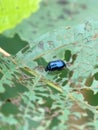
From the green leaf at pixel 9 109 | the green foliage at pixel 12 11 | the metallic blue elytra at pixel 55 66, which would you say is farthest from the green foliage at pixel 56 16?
the green leaf at pixel 9 109

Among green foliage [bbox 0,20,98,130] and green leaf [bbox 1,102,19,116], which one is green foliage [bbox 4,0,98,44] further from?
green leaf [bbox 1,102,19,116]

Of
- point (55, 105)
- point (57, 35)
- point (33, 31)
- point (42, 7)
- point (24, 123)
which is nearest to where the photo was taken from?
point (24, 123)

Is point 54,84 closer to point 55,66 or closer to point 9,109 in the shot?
point 55,66

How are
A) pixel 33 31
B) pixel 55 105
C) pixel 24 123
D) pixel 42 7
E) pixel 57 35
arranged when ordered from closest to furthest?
pixel 24 123
pixel 55 105
pixel 57 35
pixel 33 31
pixel 42 7

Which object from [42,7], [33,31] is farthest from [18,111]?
[42,7]

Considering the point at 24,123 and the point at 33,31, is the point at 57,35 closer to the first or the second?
the point at 24,123

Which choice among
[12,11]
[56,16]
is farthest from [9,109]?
[56,16]

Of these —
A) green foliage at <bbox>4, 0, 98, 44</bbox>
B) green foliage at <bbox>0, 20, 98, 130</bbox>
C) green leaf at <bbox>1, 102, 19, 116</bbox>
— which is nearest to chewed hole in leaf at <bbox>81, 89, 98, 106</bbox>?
green foliage at <bbox>0, 20, 98, 130</bbox>
